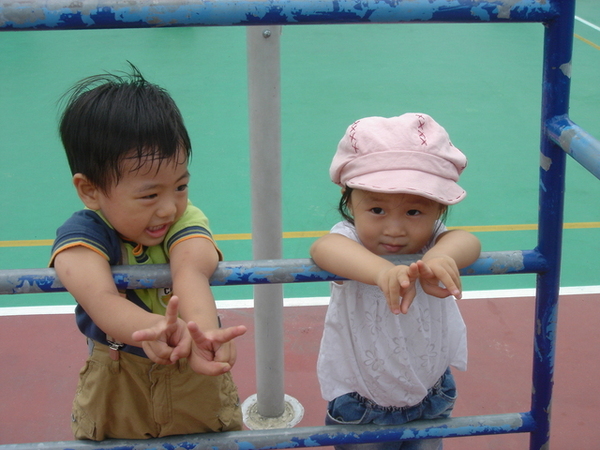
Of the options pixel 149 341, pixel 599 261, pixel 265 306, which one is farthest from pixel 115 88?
pixel 599 261

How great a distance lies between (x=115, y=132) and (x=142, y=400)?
534 millimetres

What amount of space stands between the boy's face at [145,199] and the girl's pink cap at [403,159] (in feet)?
1.08

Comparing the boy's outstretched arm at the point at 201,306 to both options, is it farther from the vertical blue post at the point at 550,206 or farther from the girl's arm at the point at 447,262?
the vertical blue post at the point at 550,206

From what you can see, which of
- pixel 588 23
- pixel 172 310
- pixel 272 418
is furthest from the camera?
pixel 588 23

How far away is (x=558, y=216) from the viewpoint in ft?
4.09

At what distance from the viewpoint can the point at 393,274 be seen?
1089mm

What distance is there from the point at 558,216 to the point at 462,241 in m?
0.19

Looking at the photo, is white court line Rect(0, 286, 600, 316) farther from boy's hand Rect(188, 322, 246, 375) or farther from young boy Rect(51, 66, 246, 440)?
boy's hand Rect(188, 322, 246, 375)

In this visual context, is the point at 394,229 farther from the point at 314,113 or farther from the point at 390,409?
the point at 314,113

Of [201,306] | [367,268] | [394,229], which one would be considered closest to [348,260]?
[367,268]

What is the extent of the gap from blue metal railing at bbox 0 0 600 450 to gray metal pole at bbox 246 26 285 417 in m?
0.68

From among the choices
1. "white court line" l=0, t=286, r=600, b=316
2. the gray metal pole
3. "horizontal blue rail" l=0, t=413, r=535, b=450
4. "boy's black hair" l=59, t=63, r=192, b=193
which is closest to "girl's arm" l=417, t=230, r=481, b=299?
"horizontal blue rail" l=0, t=413, r=535, b=450

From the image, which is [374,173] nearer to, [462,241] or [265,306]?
[462,241]

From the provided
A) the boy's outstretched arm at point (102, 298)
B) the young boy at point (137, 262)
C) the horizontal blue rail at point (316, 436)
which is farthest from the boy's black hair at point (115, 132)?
the horizontal blue rail at point (316, 436)
